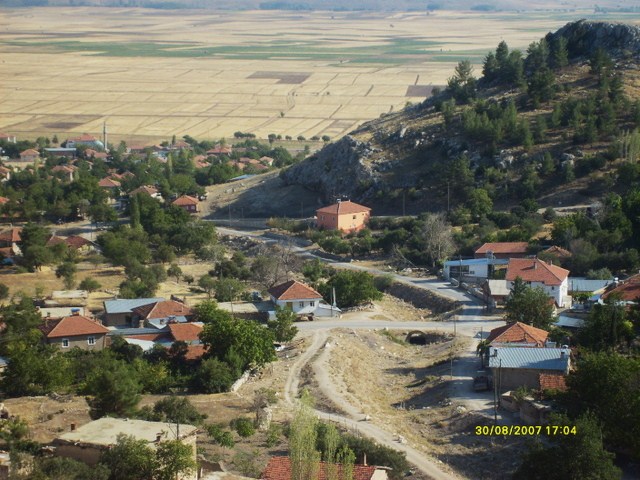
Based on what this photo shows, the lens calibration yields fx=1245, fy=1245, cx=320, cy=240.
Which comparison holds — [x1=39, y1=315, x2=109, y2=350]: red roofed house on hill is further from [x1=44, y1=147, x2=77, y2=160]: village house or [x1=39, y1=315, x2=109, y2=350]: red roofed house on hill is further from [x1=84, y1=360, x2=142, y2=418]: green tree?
[x1=44, y1=147, x2=77, y2=160]: village house

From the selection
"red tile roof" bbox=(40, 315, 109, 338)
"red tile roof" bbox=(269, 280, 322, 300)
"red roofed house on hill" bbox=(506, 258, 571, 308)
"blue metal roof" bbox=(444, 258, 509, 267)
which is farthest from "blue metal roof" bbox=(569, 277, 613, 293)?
"red tile roof" bbox=(40, 315, 109, 338)

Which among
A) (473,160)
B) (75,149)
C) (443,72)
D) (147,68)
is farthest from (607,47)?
(147,68)

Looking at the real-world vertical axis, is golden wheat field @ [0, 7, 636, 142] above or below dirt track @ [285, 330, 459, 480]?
below

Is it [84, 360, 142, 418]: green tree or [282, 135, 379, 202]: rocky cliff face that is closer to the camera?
[84, 360, 142, 418]: green tree

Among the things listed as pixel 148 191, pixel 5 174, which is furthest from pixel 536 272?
pixel 5 174

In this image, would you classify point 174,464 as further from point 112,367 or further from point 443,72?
point 443,72

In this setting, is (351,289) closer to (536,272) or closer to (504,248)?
(536,272)

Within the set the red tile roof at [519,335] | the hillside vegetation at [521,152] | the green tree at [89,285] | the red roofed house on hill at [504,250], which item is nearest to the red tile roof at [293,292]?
the green tree at [89,285]
